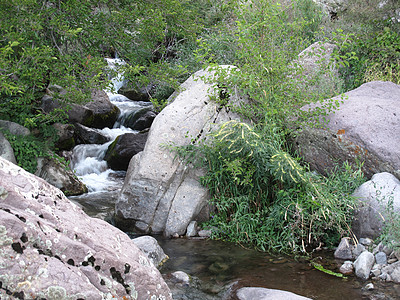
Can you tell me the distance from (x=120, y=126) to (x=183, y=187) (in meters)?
6.51

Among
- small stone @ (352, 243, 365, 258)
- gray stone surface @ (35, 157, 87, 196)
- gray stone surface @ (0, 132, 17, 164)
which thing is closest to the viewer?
small stone @ (352, 243, 365, 258)

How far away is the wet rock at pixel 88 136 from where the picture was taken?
1098 cm

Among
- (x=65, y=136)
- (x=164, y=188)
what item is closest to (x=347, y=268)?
(x=164, y=188)

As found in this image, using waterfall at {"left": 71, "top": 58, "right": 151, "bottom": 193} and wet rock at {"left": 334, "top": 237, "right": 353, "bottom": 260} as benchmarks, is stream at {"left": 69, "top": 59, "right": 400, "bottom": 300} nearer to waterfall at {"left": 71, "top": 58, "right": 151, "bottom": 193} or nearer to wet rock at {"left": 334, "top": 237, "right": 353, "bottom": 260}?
wet rock at {"left": 334, "top": 237, "right": 353, "bottom": 260}

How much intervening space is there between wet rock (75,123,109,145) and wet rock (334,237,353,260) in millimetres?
7828

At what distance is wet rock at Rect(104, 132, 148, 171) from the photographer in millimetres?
10133

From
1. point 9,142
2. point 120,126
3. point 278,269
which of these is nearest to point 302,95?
point 278,269

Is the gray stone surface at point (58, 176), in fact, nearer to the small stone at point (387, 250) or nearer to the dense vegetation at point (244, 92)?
the dense vegetation at point (244, 92)

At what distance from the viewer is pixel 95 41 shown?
316 inches

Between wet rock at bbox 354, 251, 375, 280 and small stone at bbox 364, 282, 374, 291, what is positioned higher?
wet rock at bbox 354, 251, 375, 280

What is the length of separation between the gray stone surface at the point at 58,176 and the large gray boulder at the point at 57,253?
5695mm

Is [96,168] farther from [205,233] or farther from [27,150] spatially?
[205,233]

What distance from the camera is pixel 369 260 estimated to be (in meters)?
4.81

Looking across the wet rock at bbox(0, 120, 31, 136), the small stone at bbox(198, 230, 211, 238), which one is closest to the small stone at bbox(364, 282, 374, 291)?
the small stone at bbox(198, 230, 211, 238)
